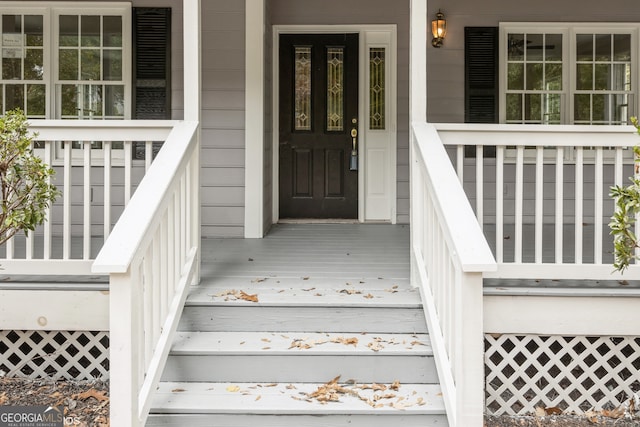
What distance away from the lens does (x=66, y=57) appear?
6.20 m

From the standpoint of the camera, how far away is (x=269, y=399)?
301 centimetres

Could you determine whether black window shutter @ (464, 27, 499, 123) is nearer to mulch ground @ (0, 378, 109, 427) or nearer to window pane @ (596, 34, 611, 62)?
window pane @ (596, 34, 611, 62)

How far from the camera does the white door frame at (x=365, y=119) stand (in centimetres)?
677

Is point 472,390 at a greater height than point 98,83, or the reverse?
point 98,83

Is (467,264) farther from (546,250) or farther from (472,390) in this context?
(546,250)

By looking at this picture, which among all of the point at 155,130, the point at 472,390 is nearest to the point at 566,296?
the point at 472,390

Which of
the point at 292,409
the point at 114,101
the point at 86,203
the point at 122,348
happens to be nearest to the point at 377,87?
the point at 114,101

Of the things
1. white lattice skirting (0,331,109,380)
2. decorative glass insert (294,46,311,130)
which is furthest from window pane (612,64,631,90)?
white lattice skirting (0,331,109,380)

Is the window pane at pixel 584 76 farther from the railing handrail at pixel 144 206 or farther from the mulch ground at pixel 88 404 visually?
the railing handrail at pixel 144 206

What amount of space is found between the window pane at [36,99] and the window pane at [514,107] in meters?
4.85

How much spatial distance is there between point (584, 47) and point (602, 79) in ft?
1.30

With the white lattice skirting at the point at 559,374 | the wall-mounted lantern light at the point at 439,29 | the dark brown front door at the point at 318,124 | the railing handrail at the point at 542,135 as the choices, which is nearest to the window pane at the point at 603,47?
the wall-mounted lantern light at the point at 439,29

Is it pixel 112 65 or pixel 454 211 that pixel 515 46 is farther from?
pixel 454 211

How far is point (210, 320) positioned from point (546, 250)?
9.44ft
